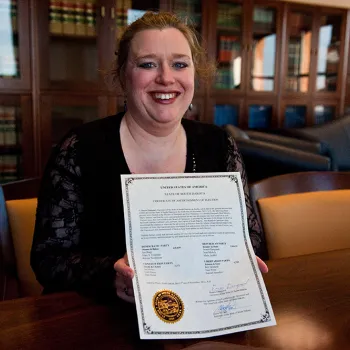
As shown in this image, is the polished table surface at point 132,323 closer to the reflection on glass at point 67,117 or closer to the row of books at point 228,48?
the reflection on glass at point 67,117

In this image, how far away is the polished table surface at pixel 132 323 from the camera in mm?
708

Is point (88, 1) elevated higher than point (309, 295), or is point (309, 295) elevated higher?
point (88, 1)

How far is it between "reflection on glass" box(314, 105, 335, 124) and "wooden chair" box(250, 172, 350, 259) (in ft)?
11.6

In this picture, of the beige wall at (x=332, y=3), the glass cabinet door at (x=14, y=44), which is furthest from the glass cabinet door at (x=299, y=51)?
the glass cabinet door at (x=14, y=44)

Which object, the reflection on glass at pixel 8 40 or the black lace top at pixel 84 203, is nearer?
the black lace top at pixel 84 203

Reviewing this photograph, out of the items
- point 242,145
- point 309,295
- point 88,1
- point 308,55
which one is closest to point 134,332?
point 309,295

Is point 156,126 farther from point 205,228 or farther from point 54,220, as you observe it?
point 205,228

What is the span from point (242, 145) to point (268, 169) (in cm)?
21

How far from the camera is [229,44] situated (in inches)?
168

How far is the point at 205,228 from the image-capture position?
0.80 metres

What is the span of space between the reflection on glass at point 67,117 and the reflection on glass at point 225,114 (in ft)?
3.99

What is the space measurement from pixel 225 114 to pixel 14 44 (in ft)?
6.68

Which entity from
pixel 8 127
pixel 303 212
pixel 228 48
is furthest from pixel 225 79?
pixel 303 212

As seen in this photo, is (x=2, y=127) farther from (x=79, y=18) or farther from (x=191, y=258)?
(x=191, y=258)
